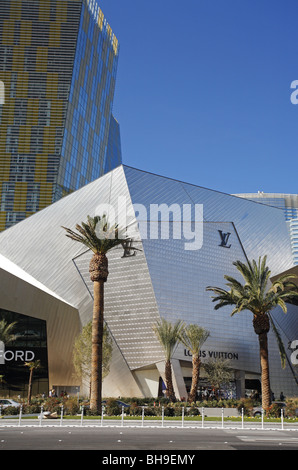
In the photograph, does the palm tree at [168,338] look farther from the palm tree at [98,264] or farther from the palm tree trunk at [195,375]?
the palm tree at [98,264]

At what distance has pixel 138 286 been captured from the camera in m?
40.3

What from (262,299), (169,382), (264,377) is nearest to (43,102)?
(169,382)

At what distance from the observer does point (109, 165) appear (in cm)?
10638

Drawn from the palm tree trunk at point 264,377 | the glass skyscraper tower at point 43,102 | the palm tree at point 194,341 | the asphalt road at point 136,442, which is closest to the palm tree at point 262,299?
the palm tree trunk at point 264,377

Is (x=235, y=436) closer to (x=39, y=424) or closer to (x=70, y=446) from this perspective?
(x=70, y=446)

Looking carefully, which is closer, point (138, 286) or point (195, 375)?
point (195, 375)

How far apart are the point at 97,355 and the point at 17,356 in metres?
16.0

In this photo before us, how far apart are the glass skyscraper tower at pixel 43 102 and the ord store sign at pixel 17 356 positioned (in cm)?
3749

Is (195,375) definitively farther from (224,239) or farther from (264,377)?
(224,239)
